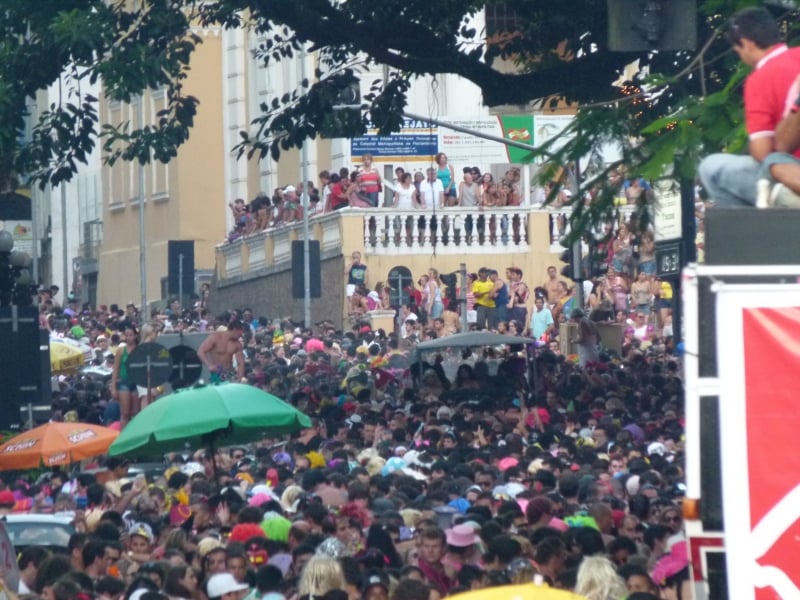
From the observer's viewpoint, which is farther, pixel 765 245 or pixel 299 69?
pixel 299 69

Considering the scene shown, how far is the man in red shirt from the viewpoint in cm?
666

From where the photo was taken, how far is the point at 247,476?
18.5 meters

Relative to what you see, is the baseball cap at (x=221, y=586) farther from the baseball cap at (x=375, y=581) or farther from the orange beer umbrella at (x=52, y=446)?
the orange beer umbrella at (x=52, y=446)

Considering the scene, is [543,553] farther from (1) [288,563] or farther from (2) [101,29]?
(2) [101,29]

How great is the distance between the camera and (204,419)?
16.8 m

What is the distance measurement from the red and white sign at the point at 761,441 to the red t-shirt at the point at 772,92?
925 mm

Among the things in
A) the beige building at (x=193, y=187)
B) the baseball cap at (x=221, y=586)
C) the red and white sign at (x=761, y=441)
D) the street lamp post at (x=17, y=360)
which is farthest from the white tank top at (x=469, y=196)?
the red and white sign at (x=761, y=441)

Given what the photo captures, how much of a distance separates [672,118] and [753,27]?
4.70m

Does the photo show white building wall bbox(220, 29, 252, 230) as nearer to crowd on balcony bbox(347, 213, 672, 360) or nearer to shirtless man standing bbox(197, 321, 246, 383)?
crowd on balcony bbox(347, 213, 672, 360)

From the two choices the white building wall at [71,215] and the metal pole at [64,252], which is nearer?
the metal pole at [64,252]

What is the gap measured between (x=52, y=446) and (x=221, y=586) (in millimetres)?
8451

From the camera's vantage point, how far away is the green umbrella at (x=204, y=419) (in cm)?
1673

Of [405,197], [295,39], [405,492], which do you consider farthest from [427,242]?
[405,492]

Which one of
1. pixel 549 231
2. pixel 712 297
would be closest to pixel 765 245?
pixel 712 297
